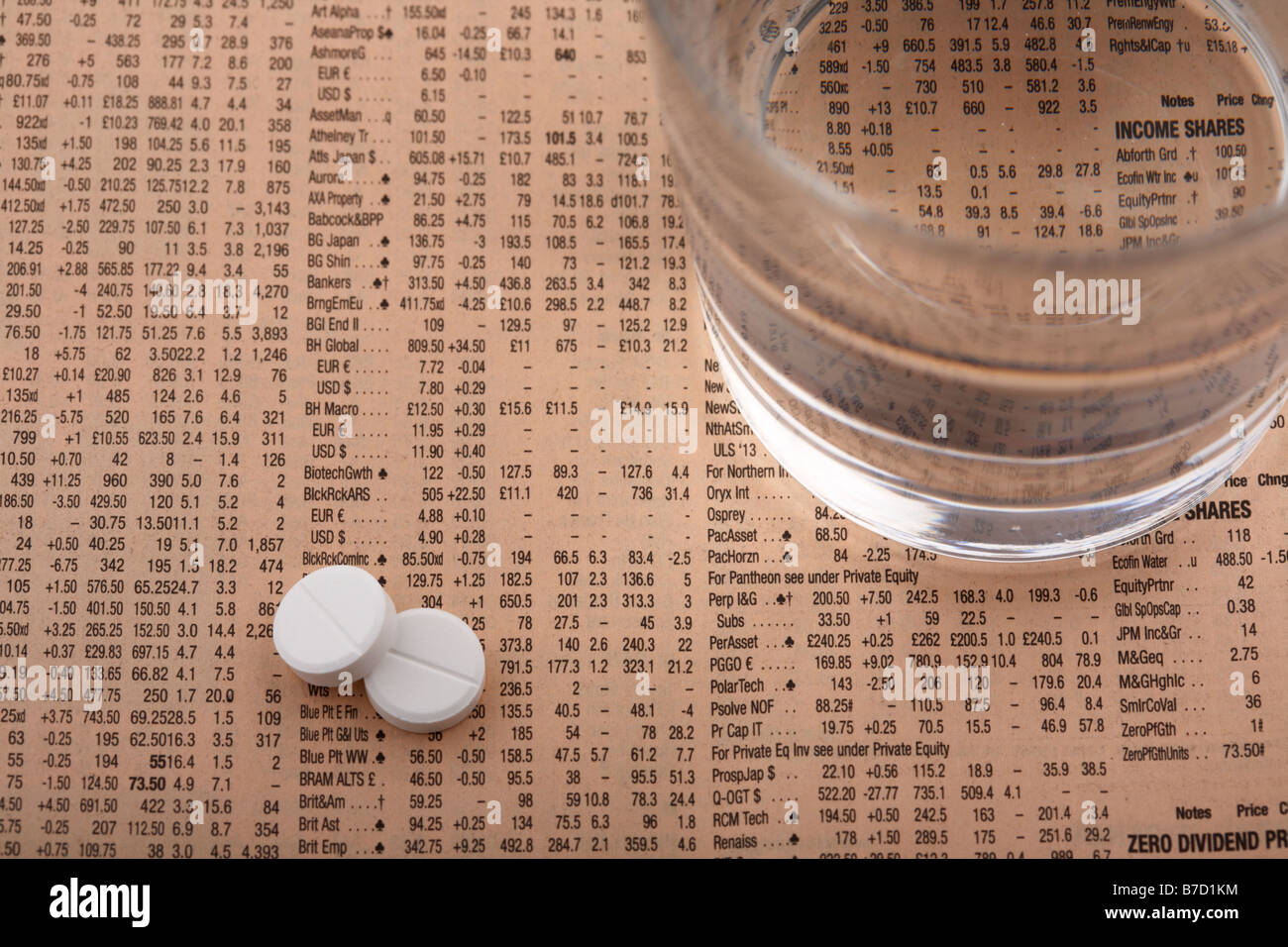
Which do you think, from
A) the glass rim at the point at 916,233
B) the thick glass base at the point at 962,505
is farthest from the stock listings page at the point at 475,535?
the glass rim at the point at 916,233

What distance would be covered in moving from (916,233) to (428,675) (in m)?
0.26

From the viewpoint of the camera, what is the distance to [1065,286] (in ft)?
1.19

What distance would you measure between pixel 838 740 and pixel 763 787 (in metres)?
0.03

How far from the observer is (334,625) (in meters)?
0.47

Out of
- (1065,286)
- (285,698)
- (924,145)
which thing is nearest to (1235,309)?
(1065,286)

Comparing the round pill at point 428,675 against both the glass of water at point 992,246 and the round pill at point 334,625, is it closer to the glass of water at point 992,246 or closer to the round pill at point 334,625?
the round pill at point 334,625

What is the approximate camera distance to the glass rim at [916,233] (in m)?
0.32

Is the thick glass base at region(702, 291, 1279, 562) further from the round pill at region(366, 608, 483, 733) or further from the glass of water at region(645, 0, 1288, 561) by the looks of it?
the round pill at region(366, 608, 483, 733)

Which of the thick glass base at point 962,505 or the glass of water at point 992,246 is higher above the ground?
the glass of water at point 992,246

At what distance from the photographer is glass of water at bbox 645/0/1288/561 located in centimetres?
37

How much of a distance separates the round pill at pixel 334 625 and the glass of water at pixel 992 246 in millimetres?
172

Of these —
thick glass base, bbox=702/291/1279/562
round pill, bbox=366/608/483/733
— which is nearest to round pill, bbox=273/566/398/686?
round pill, bbox=366/608/483/733

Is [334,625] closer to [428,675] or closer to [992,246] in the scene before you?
[428,675]

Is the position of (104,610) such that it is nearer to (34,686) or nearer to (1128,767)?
(34,686)
